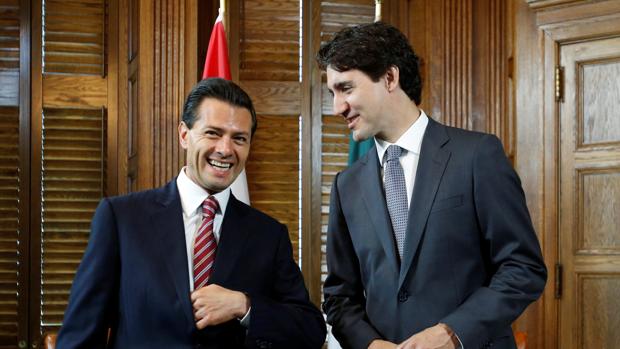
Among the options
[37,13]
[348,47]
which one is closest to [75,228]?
[37,13]

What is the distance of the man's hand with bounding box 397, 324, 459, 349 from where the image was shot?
182 centimetres

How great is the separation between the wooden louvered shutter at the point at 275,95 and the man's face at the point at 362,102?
2.34 metres

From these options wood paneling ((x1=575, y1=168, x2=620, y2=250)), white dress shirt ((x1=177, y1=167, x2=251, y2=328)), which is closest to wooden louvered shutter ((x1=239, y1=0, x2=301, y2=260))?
wood paneling ((x1=575, y1=168, x2=620, y2=250))

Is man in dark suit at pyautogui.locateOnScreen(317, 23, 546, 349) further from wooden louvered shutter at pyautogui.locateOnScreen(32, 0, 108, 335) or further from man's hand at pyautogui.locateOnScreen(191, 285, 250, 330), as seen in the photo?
wooden louvered shutter at pyautogui.locateOnScreen(32, 0, 108, 335)

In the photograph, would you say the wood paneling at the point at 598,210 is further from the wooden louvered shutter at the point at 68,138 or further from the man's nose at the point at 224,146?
the wooden louvered shutter at the point at 68,138

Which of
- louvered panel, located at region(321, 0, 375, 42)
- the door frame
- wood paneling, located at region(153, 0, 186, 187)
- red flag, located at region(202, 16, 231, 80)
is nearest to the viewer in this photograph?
the door frame

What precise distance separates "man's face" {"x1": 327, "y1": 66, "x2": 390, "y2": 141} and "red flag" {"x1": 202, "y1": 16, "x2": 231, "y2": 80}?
176 centimetres

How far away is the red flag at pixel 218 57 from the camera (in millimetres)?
3730

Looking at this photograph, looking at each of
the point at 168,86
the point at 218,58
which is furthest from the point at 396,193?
the point at 168,86

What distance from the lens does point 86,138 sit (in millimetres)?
4332

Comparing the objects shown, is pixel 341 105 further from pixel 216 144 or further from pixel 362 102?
pixel 216 144

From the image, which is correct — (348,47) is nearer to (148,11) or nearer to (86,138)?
(148,11)

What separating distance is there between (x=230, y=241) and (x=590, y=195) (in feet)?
6.71

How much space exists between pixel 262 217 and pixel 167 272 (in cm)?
34
